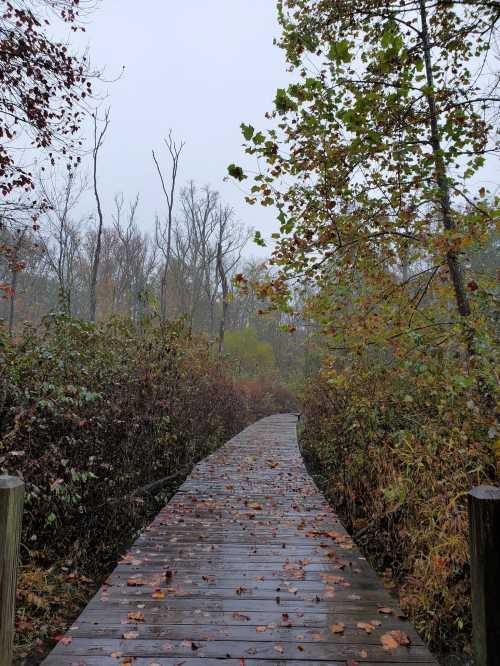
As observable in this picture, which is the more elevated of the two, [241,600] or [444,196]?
[444,196]

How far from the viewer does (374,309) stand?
513 cm

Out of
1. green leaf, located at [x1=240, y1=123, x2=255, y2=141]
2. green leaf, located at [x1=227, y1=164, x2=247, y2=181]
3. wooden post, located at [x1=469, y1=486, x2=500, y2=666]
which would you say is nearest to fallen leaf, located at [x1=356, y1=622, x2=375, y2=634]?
wooden post, located at [x1=469, y1=486, x2=500, y2=666]

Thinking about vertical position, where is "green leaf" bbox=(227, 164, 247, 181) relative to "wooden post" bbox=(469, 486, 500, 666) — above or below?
above

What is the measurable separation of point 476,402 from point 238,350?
76.6ft

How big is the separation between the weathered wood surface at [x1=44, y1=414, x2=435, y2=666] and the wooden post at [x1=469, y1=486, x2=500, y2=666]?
51.0 inches

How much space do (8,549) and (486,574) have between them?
1.50 m

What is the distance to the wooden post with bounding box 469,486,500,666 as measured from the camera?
4.76 feet

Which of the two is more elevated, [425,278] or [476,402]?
[425,278]

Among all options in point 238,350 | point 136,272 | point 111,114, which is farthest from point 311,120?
point 136,272

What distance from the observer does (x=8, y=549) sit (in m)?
1.51

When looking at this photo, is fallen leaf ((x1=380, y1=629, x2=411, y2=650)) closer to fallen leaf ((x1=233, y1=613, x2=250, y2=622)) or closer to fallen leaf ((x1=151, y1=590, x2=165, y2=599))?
fallen leaf ((x1=233, y1=613, x2=250, y2=622))

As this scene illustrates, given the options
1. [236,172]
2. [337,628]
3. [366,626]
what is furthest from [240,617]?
[236,172]

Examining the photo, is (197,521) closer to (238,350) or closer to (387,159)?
(387,159)

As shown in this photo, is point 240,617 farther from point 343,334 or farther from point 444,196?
point 444,196
